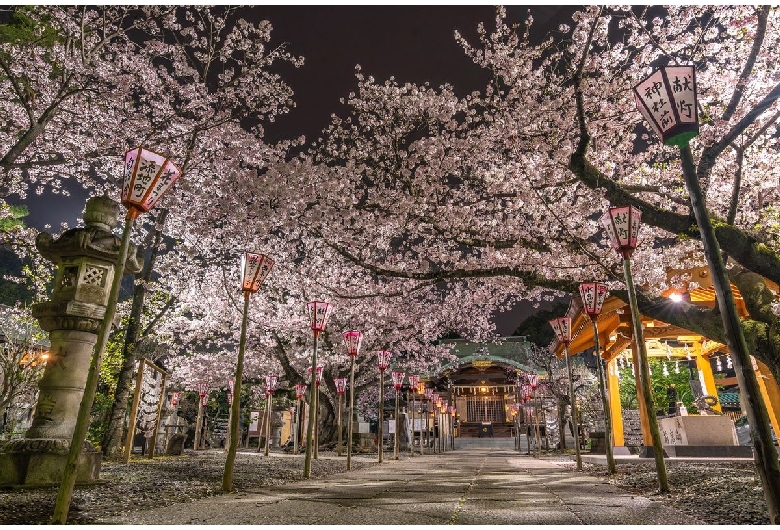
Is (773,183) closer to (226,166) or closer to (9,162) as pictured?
(226,166)

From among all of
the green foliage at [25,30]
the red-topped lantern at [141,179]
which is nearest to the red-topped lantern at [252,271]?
the red-topped lantern at [141,179]

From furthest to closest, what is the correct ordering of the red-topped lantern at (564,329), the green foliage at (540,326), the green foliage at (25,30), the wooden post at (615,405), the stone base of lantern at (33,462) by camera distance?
the green foliage at (540,326) → the wooden post at (615,405) → the red-topped lantern at (564,329) → the green foliage at (25,30) → the stone base of lantern at (33,462)

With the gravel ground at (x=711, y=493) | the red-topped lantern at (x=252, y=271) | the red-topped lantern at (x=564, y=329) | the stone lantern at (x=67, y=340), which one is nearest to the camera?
the gravel ground at (x=711, y=493)

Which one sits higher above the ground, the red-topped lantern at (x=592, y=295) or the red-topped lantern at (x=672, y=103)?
the red-topped lantern at (x=672, y=103)

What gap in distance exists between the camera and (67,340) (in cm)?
607

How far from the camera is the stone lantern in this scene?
551 cm

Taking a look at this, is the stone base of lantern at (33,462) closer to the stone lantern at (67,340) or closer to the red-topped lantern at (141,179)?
the stone lantern at (67,340)

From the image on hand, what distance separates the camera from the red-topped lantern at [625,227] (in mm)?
6621

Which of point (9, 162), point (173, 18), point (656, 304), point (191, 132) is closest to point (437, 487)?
point (656, 304)

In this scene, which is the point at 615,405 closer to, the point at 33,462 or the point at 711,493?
the point at 711,493

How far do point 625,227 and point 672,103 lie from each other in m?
2.44

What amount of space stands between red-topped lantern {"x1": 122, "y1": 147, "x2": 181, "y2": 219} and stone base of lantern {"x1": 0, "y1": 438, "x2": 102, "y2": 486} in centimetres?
340

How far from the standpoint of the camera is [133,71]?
12469 millimetres

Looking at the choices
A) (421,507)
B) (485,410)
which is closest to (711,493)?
(421,507)
